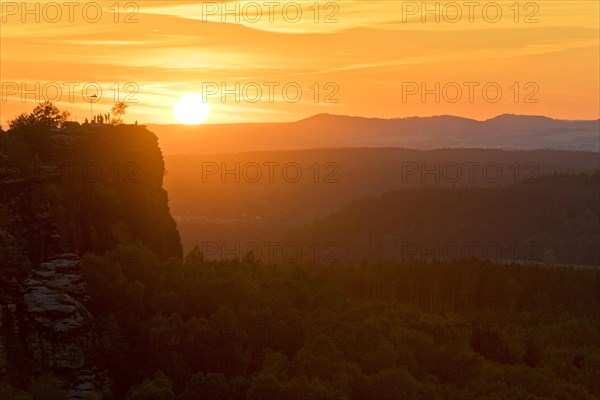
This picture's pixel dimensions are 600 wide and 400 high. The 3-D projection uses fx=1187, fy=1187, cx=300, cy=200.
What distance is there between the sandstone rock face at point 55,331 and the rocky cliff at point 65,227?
91 mm

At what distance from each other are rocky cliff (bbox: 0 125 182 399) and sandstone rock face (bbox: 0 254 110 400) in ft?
0.30

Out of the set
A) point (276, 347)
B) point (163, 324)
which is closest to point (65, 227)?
point (163, 324)

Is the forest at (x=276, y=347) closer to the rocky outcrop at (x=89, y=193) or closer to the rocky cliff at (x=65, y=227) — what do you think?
the rocky cliff at (x=65, y=227)

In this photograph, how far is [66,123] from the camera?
133 m

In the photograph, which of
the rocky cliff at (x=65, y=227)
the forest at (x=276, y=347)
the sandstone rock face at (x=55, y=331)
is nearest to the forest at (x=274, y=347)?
A: the forest at (x=276, y=347)

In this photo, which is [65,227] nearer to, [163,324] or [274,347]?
[163,324]

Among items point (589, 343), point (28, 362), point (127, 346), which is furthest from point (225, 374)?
point (589, 343)

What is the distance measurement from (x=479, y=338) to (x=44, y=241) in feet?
218

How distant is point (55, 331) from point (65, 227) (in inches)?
884

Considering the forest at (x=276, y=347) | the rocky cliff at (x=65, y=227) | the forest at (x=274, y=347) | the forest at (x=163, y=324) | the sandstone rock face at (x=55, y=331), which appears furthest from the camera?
the forest at (x=276, y=347)

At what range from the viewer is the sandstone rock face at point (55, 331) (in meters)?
103

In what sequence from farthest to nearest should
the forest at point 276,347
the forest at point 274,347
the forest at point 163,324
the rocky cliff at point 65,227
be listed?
the forest at point 276,347
the forest at point 274,347
the forest at point 163,324
the rocky cliff at point 65,227

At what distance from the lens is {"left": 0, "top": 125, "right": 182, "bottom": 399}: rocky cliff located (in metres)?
104

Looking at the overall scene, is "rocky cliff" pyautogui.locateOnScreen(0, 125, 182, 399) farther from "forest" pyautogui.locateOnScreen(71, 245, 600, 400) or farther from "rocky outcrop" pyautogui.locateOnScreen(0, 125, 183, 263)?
"forest" pyautogui.locateOnScreen(71, 245, 600, 400)
